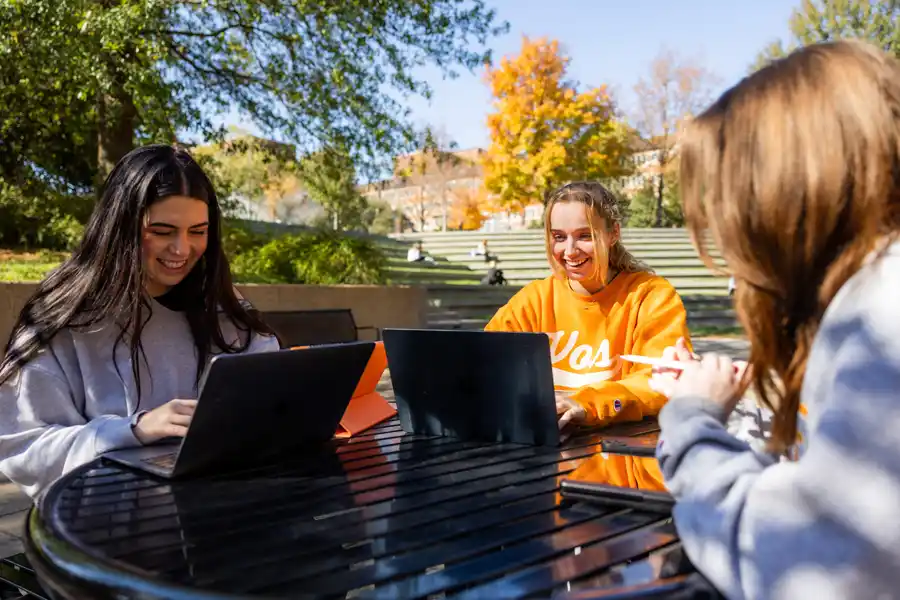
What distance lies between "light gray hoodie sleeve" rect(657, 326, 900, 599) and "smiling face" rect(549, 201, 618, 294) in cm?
201

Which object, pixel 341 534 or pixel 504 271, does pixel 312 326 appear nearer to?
pixel 341 534

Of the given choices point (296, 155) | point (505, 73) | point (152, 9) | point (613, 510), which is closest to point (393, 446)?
point (613, 510)

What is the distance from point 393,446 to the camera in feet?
6.07

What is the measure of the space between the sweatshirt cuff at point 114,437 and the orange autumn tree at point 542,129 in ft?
82.5

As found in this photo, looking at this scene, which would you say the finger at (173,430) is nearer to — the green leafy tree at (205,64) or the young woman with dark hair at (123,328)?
the young woman with dark hair at (123,328)

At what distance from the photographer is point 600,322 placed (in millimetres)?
2902

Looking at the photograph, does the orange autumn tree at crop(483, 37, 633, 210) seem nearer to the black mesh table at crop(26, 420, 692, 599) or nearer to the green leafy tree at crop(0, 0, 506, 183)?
the green leafy tree at crop(0, 0, 506, 183)

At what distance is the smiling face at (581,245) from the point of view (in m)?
2.91

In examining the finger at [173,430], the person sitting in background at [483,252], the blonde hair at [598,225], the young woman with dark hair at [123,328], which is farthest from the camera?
the person sitting in background at [483,252]

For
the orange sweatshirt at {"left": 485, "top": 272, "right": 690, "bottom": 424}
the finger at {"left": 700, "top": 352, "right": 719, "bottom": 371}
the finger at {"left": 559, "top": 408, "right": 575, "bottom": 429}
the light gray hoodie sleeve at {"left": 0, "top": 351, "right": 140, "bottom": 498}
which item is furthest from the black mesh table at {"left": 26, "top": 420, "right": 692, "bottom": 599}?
the orange sweatshirt at {"left": 485, "top": 272, "right": 690, "bottom": 424}

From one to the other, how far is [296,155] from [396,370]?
28.0 ft

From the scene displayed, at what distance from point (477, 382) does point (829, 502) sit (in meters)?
1.06

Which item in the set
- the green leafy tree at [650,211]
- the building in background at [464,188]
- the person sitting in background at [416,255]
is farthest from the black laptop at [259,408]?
the green leafy tree at [650,211]

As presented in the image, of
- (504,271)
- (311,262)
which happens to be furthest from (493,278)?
(311,262)
